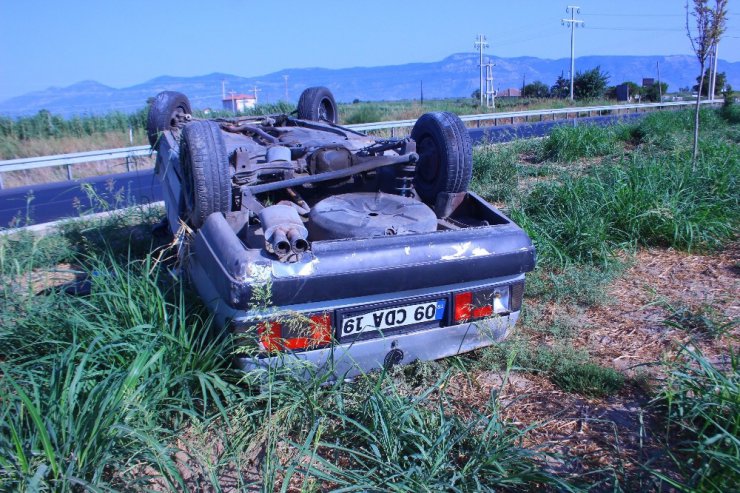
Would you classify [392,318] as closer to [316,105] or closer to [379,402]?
[379,402]

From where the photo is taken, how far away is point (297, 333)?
2.96 metres

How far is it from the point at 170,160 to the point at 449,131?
221cm

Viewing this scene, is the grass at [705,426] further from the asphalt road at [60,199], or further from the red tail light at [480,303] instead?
the asphalt road at [60,199]

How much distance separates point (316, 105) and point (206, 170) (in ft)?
12.1

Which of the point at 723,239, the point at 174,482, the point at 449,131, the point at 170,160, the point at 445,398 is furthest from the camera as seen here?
the point at 723,239

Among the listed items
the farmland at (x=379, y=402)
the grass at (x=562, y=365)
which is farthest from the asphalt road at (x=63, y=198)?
the grass at (x=562, y=365)

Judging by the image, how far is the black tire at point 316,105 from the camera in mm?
6883

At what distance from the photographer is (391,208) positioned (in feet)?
12.8

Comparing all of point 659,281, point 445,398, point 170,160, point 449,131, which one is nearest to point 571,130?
point 659,281

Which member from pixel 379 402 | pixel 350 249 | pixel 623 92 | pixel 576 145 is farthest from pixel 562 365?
pixel 623 92

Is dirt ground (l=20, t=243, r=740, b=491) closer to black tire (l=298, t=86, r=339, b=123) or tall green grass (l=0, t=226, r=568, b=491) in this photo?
tall green grass (l=0, t=226, r=568, b=491)

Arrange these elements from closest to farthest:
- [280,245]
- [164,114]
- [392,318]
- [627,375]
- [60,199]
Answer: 1. [280,245]
2. [392,318]
3. [627,375]
4. [164,114]
5. [60,199]

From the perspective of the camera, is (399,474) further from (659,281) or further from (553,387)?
(659,281)

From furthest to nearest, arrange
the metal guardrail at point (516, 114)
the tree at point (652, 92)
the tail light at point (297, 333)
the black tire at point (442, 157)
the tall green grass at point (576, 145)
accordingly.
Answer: the tree at point (652, 92) → the metal guardrail at point (516, 114) → the tall green grass at point (576, 145) → the black tire at point (442, 157) → the tail light at point (297, 333)
